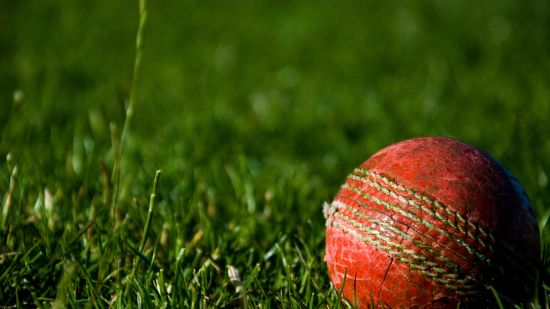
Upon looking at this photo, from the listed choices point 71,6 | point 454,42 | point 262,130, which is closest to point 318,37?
point 454,42

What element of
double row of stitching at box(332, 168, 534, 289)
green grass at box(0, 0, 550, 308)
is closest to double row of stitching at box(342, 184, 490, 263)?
double row of stitching at box(332, 168, 534, 289)

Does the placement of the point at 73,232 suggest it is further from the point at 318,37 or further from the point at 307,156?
the point at 318,37

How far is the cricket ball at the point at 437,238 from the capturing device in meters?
1.93

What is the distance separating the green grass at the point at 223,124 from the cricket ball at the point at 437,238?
18cm

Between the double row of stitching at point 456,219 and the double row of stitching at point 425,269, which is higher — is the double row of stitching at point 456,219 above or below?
above

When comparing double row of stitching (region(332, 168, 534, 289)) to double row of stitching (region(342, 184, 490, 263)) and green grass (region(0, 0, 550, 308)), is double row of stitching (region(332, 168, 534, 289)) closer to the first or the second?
double row of stitching (region(342, 184, 490, 263))

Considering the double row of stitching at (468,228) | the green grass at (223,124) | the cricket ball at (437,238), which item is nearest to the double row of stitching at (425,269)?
the cricket ball at (437,238)

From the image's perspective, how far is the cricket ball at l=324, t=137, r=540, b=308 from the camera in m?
1.93

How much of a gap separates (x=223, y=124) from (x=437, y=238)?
2.32 m

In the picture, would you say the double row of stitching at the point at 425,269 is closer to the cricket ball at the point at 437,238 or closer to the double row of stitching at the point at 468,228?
the cricket ball at the point at 437,238

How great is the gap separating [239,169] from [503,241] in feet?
5.60

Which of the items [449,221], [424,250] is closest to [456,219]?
[449,221]

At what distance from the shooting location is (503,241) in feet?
6.40

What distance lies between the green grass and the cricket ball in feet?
0.59
